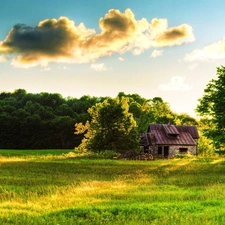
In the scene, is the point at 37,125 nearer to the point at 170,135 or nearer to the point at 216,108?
the point at 170,135

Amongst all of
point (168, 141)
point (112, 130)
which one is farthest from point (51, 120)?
point (112, 130)

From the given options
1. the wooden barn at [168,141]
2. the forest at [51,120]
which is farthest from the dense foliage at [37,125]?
the wooden barn at [168,141]

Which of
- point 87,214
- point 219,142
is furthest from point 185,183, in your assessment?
point 219,142

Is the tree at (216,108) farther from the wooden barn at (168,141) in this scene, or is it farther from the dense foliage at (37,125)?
the dense foliage at (37,125)

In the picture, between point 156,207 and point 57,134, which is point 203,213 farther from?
point 57,134

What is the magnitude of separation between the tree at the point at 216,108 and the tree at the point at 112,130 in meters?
16.1

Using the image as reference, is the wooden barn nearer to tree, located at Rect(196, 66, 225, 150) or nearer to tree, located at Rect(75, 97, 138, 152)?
tree, located at Rect(75, 97, 138, 152)

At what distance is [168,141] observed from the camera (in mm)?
67188

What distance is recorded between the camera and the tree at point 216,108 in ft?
133

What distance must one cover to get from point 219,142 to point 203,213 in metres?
30.7

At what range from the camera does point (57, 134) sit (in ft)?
343

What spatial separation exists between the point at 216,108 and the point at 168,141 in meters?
26.9

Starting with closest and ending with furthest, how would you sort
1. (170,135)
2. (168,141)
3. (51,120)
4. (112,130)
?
1. (112,130)
2. (168,141)
3. (170,135)
4. (51,120)

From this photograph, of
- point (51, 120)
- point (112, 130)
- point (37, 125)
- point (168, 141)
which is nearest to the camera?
point (112, 130)
